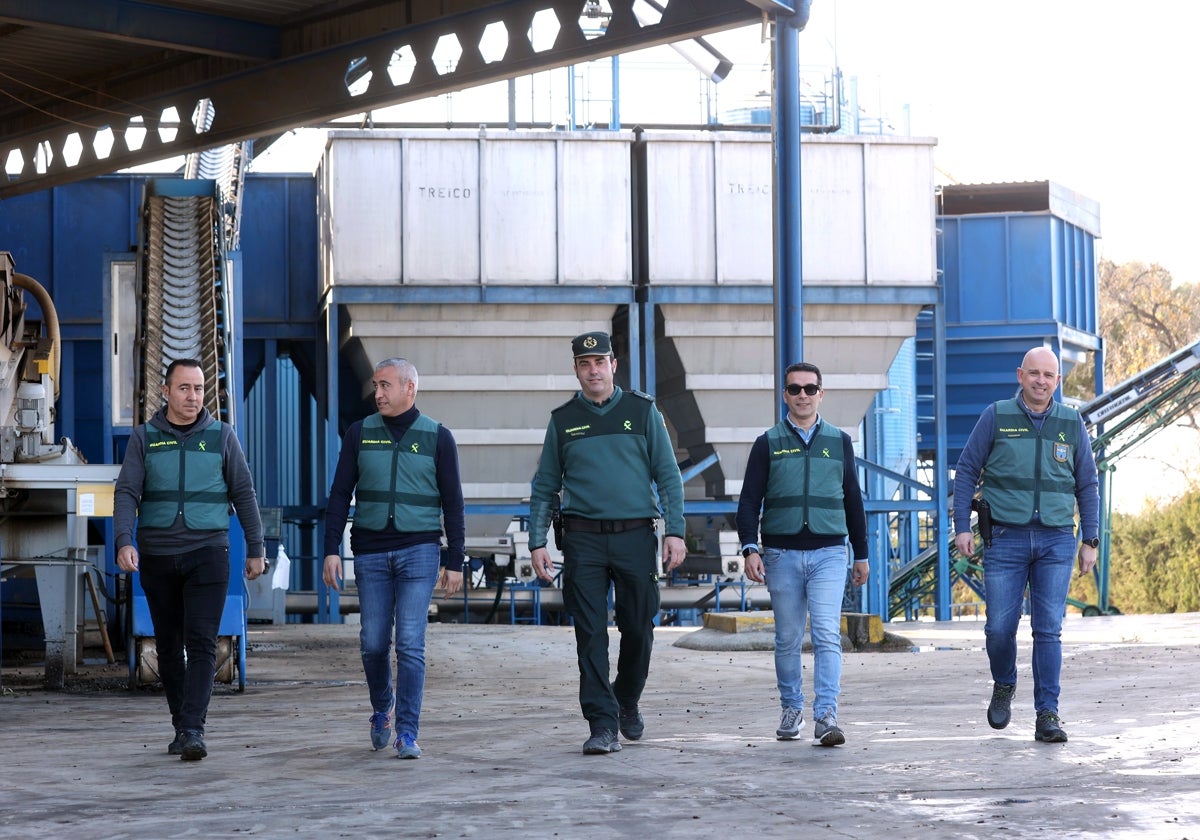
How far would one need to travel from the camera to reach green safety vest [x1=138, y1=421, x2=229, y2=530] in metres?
7.93

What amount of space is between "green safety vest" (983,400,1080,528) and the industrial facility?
279 inches

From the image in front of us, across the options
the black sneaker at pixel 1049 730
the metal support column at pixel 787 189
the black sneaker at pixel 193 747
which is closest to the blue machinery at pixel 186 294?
the metal support column at pixel 787 189

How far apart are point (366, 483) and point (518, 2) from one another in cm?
923

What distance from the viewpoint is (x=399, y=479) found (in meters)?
7.79

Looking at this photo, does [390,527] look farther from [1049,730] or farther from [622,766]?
[1049,730]

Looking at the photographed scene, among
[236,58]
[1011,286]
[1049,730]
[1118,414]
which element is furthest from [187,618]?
[1118,414]

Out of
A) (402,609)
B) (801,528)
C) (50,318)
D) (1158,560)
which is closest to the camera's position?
(402,609)

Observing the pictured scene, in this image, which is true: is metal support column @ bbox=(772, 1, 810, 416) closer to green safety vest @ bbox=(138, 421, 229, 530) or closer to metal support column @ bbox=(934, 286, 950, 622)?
green safety vest @ bbox=(138, 421, 229, 530)

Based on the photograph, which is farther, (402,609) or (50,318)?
(50,318)

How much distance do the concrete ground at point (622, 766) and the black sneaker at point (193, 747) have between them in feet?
0.16

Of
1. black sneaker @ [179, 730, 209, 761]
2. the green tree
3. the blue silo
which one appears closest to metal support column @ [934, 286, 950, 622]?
the blue silo

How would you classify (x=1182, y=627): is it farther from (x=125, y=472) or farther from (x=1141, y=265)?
(x=1141, y=265)

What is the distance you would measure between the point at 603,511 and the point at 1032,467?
2079 mm

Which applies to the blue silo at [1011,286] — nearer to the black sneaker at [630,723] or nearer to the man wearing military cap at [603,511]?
the black sneaker at [630,723]
